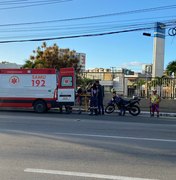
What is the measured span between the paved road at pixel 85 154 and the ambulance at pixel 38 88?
788 cm

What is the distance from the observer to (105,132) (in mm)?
11219

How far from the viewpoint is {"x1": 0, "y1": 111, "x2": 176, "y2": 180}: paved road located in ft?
20.0

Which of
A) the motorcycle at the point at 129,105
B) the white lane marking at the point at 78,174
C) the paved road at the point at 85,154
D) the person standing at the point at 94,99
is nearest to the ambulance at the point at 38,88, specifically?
the person standing at the point at 94,99

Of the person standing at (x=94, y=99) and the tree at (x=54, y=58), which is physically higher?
the tree at (x=54, y=58)

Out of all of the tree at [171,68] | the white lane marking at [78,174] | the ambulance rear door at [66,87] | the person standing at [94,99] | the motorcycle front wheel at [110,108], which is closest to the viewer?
the white lane marking at [78,174]

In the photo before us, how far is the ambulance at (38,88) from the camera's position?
63.8ft

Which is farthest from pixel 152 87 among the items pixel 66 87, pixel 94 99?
pixel 66 87

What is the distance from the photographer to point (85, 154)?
7668 millimetres

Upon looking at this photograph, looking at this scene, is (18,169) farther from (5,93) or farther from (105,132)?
(5,93)

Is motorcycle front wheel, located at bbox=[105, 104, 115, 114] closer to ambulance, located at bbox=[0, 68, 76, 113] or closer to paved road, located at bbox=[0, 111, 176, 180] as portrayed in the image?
ambulance, located at bbox=[0, 68, 76, 113]

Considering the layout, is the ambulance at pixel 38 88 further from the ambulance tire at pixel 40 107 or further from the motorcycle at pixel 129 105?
the motorcycle at pixel 129 105

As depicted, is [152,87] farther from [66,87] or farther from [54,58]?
[54,58]

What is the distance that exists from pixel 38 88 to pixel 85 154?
487 inches

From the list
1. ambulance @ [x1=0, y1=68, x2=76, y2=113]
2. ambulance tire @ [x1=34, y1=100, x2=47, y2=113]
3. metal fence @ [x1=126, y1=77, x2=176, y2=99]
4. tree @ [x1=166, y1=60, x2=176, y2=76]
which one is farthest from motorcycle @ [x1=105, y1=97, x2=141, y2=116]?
tree @ [x1=166, y1=60, x2=176, y2=76]
